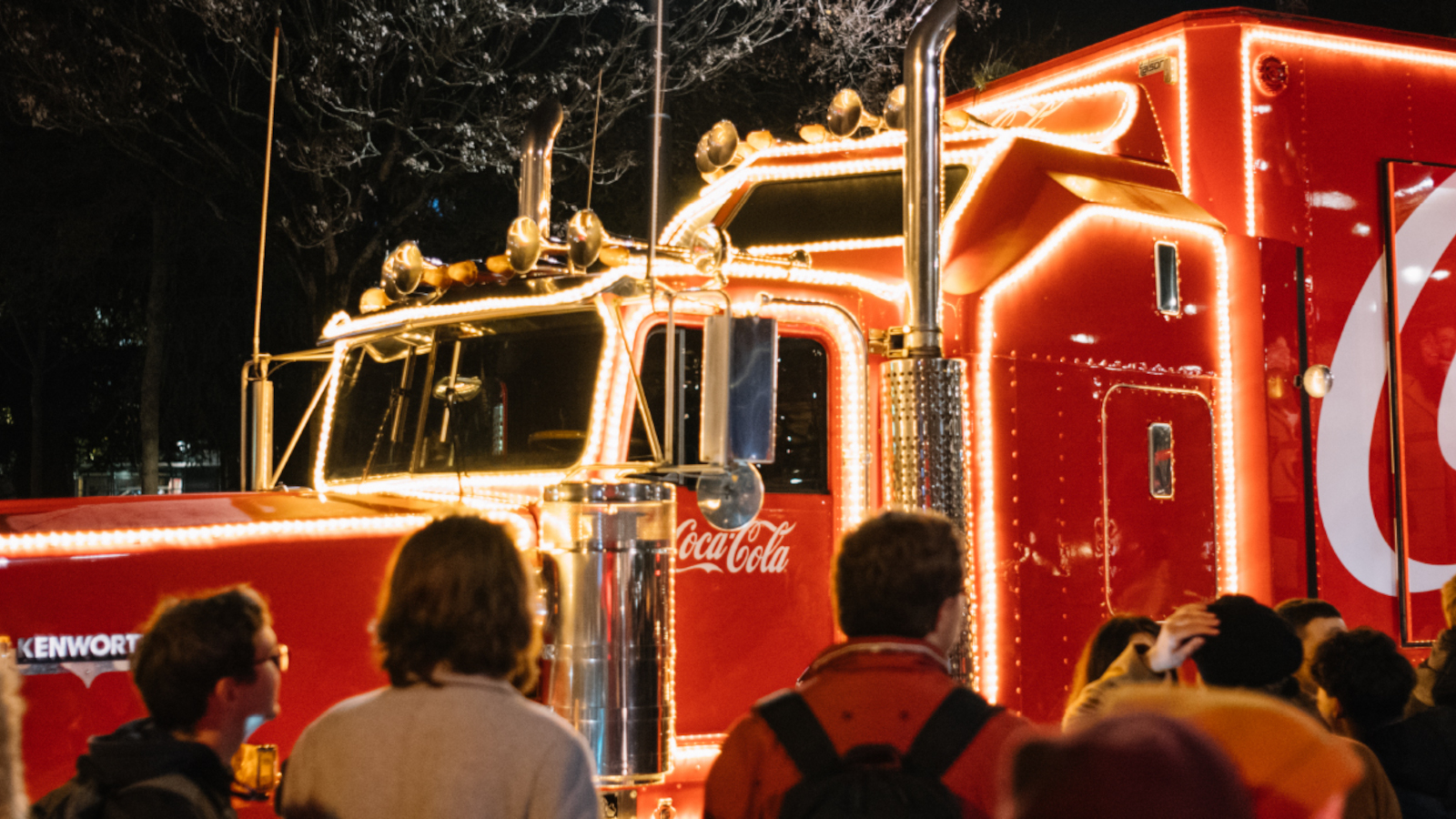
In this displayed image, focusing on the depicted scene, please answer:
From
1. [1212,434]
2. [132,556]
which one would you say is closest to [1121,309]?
[1212,434]

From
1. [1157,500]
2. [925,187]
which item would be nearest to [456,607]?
[925,187]

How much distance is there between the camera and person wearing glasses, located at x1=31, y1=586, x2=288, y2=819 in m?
2.19

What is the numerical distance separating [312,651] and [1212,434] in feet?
12.0

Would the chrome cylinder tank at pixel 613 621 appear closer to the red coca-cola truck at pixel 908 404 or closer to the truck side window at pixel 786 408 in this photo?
the red coca-cola truck at pixel 908 404

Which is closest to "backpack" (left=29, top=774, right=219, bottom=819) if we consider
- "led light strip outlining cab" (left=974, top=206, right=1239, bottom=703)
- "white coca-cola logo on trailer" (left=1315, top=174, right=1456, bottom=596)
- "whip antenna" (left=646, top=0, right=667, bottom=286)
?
"whip antenna" (left=646, top=0, right=667, bottom=286)

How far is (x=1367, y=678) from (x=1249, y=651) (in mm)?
887

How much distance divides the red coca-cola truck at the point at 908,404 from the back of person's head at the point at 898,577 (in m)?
1.56

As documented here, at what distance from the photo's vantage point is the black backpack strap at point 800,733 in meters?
2.20

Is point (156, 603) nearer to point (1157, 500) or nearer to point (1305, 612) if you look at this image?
point (1157, 500)

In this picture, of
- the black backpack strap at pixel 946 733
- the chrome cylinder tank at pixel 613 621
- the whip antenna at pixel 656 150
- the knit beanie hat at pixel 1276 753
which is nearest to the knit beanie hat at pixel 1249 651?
the black backpack strap at pixel 946 733

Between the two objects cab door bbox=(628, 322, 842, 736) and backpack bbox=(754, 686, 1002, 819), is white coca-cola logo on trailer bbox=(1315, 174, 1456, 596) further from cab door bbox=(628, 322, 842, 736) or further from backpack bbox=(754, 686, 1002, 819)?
backpack bbox=(754, 686, 1002, 819)

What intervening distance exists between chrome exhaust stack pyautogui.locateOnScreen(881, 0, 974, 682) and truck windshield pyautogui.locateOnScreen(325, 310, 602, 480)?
1051mm

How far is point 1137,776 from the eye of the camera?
116cm

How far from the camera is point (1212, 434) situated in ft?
18.7
